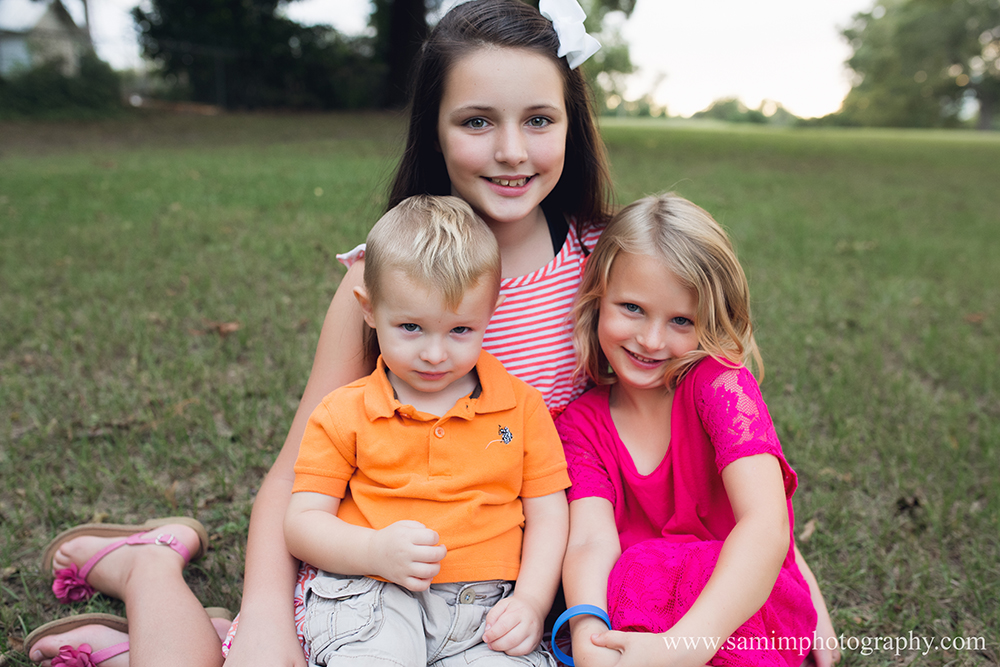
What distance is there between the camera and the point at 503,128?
1841 millimetres

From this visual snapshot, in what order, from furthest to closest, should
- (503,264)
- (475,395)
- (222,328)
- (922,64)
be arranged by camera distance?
(922,64), (222,328), (503,264), (475,395)

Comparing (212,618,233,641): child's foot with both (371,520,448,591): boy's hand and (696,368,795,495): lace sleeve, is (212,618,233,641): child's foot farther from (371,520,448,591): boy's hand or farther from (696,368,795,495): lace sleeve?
(696,368,795,495): lace sleeve

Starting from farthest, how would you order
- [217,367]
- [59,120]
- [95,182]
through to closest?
[59,120]
[95,182]
[217,367]

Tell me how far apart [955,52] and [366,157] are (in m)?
45.6

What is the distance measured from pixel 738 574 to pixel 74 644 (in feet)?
5.31

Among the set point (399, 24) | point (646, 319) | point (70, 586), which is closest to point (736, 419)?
point (646, 319)

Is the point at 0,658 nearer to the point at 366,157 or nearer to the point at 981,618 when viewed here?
the point at 981,618

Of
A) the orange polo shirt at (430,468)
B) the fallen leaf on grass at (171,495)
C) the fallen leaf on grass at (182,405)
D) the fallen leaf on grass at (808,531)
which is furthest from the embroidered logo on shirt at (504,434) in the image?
the fallen leaf on grass at (182,405)

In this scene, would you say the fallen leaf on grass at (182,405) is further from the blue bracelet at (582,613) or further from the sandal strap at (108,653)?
the blue bracelet at (582,613)

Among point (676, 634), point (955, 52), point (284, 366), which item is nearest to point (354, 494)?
point (676, 634)

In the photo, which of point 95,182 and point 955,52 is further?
point 955,52

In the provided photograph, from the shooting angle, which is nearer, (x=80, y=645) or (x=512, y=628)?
(x=512, y=628)

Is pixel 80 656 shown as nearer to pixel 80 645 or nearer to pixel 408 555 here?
pixel 80 645

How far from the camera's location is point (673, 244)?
1730 mm
